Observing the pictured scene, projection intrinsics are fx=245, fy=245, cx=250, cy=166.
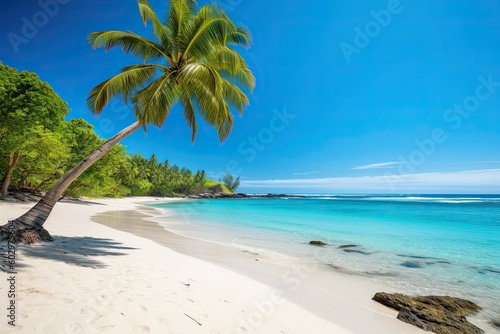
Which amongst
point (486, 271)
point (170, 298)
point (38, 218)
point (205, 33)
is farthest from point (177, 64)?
point (486, 271)

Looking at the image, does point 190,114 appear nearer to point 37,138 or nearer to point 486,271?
point 486,271

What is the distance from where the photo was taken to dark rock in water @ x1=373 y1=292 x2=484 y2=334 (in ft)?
14.5

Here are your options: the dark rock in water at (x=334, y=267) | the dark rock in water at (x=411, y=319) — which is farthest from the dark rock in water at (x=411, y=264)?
the dark rock in water at (x=411, y=319)

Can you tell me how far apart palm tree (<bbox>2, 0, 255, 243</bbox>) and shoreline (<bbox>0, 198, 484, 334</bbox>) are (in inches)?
126

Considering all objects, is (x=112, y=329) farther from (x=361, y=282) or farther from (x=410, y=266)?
(x=410, y=266)

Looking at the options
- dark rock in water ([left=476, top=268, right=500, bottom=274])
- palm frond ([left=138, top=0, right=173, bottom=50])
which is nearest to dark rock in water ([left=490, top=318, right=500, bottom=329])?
dark rock in water ([left=476, top=268, right=500, bottom=274])

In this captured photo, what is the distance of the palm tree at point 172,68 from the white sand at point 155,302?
3.54m

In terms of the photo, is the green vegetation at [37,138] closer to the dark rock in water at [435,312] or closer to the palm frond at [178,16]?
the palm frond at [178,16]

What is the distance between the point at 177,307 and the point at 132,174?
2718 inches

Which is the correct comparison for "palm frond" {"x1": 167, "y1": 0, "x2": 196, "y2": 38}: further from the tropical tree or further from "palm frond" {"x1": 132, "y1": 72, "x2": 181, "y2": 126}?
the tropical tree

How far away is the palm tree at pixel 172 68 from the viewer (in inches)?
298

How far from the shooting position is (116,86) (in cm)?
809

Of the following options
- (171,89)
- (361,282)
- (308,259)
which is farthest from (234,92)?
(361,282)

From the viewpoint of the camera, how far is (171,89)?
28.7ft
